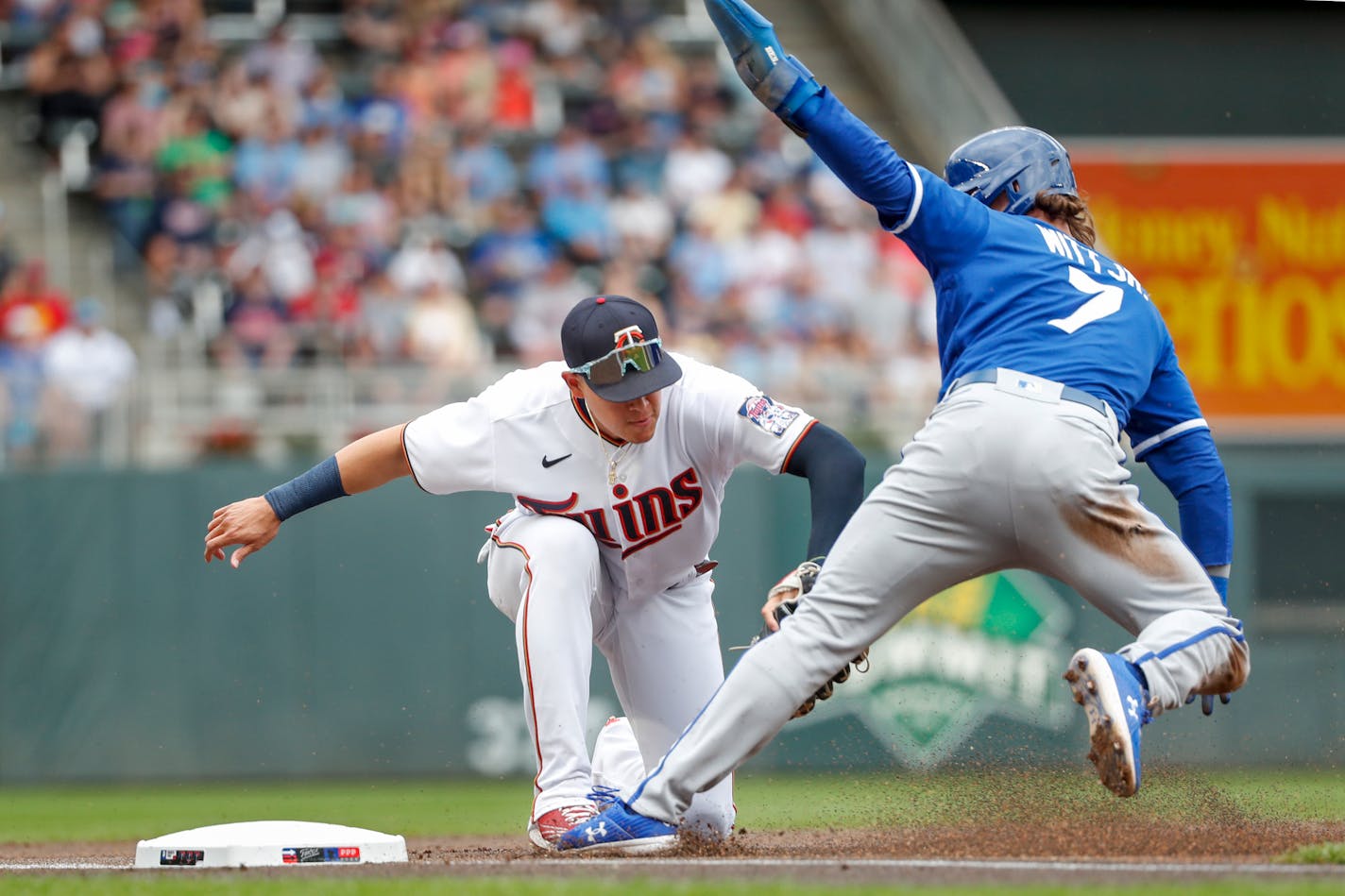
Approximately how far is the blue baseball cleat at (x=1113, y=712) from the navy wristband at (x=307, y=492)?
2.21 metres

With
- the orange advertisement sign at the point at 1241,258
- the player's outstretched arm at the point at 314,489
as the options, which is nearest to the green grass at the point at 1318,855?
the player's outstretched arm at the point at 314,489

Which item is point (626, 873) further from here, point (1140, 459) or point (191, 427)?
point (191, 427)

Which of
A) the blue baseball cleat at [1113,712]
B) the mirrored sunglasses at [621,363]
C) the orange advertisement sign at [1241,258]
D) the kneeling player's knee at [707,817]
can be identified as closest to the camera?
the blue baseball cleat at [1113,712]

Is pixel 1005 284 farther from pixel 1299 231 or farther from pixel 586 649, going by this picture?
pixel 1299 231

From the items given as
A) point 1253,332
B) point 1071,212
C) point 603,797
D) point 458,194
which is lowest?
point 603,797

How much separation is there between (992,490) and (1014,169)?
1.01 m

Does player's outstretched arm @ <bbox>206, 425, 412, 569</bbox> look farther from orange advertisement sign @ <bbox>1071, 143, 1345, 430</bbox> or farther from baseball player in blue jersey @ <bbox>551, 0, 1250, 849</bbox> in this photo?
orange advertisement sign @ <bbox>1071, 143, 1345, 430</bbox>

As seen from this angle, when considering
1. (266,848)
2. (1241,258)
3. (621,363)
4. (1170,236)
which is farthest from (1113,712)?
(1241,258)

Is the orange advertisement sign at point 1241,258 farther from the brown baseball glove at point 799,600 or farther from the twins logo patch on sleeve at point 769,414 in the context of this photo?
the brown baseball glove at point 799,600

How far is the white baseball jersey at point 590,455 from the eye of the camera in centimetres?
513

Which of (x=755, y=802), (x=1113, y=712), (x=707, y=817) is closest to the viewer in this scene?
(x=1113, y=712)

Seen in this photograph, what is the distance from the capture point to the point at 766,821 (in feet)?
24.0

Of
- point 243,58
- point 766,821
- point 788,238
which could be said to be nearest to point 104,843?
point 766,821

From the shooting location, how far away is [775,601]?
4.61 metres
